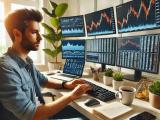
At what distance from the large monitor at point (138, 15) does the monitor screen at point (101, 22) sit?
3.9 inches

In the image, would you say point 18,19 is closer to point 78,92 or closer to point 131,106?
point 78,92

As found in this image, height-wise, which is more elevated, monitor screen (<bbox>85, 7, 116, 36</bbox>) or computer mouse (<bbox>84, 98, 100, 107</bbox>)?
monitor screen (<bbox>85, 7, 116, 36</bbox>)

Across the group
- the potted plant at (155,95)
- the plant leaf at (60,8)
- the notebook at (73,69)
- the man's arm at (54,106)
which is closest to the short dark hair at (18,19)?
the man's arm at (54,106)

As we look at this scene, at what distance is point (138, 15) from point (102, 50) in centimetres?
49

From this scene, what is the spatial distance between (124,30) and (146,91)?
57 cm

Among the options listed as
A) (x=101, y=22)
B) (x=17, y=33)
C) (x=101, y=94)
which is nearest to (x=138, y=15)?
(x=101, y=22)

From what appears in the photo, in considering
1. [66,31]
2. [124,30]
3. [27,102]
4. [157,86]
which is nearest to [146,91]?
[157,86]

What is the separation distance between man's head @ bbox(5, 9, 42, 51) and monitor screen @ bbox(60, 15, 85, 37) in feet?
3.02

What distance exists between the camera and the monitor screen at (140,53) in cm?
123

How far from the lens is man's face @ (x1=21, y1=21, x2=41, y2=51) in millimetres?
1181

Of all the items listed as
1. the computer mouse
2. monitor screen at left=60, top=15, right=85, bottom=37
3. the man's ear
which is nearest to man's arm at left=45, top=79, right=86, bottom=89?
the computer mouse

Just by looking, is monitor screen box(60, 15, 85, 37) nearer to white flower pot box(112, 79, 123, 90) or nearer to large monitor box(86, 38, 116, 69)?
large monitor box(86, 38, 116, 69)

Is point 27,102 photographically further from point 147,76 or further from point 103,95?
point 147,76

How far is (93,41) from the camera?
185 cm
